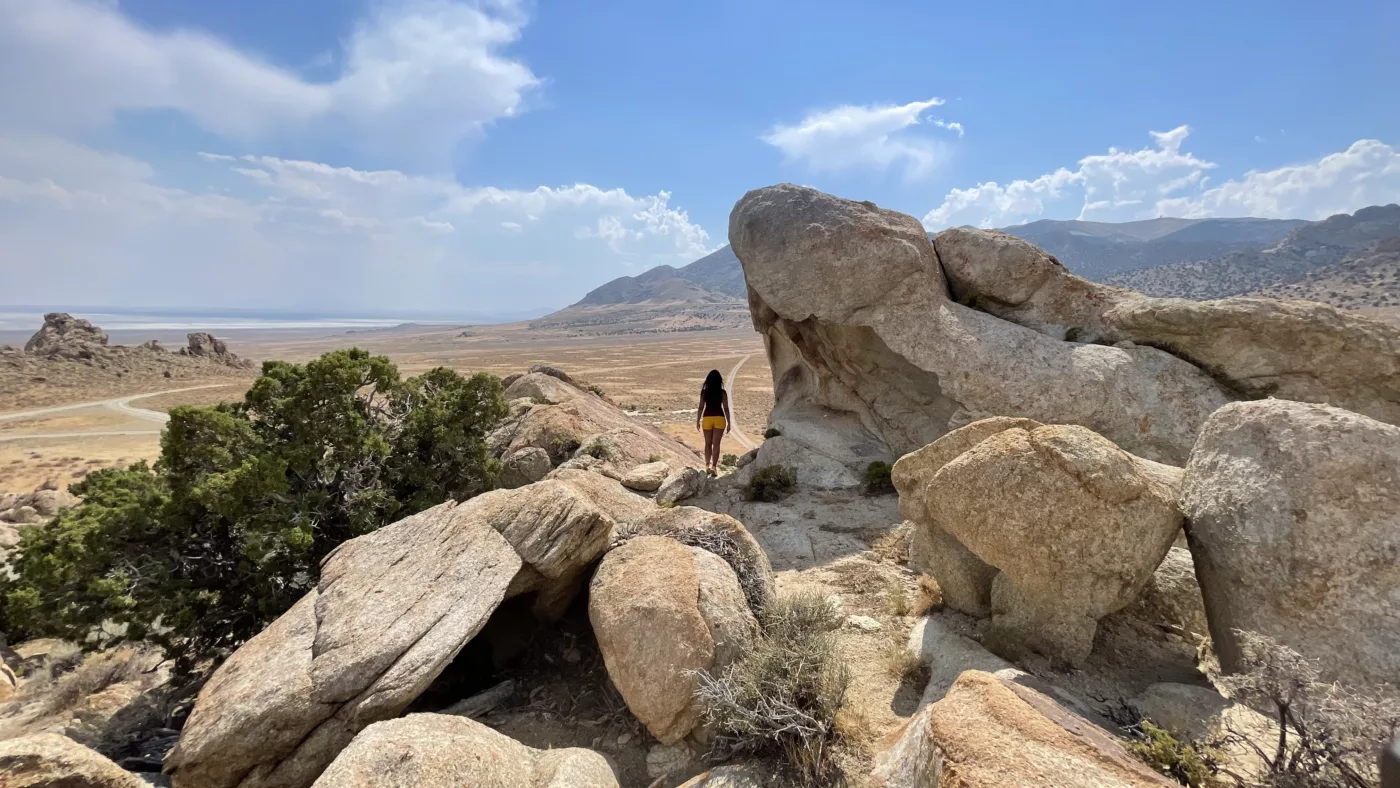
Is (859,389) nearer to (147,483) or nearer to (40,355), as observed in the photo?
(147,483)

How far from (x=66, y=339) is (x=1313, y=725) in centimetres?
10190

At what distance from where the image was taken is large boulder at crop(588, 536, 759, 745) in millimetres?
6312

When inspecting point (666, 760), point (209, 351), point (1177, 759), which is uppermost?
point (209, 351)

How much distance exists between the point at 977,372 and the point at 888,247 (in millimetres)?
3780

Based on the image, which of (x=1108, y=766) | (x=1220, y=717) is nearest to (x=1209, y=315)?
(x=1220, y=717)

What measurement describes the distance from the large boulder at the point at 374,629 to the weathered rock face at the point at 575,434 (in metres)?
7.38

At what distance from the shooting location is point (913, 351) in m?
14.4

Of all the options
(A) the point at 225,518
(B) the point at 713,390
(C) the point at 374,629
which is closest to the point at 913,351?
(B) the point at 713,390

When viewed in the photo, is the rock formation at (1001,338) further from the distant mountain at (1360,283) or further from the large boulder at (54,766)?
the distant mountain at (1360,283)

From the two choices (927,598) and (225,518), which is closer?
(927,598)

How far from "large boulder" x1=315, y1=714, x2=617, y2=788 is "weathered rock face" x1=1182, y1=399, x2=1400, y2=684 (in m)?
6.71

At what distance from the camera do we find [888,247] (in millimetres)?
14766

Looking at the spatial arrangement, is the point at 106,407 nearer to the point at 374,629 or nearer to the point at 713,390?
the point at 713,390

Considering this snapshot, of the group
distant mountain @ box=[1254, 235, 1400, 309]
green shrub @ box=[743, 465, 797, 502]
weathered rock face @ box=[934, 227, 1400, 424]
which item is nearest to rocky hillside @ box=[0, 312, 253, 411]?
green shrub @ box=[743, 465, 797, 502]
